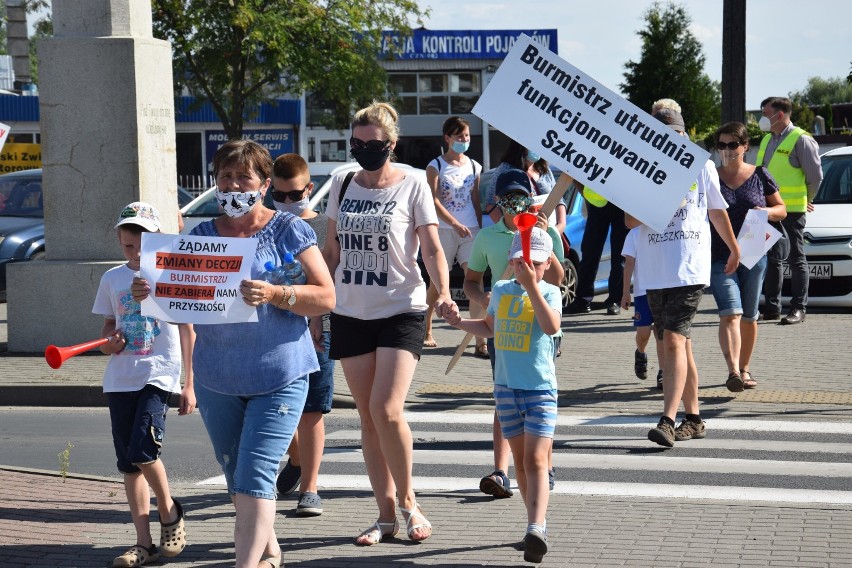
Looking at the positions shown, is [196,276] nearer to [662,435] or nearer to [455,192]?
[662,435]

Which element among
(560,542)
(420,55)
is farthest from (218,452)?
(420,55)

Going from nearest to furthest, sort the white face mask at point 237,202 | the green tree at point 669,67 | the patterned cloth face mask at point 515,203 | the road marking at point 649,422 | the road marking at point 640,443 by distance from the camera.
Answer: the white face mask at point 237,202 → the patterned cloth face mask at point 515,203 → the road marking at point 640,443 → the road marking at point 649,422 → the green tree at point 669,67

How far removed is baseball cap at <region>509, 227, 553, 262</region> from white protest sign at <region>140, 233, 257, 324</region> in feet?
4.49

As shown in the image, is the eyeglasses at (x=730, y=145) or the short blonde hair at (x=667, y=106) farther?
the eyeglasses at (x=730, y=145)

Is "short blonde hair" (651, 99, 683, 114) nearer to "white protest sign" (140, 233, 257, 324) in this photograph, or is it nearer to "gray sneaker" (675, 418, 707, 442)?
"gray sneaker" (675, 418, 707, 442)

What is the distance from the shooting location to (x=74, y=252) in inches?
476

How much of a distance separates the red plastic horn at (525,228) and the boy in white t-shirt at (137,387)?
1.54m

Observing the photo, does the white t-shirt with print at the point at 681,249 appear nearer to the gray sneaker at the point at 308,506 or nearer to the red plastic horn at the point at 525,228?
the red plastic horn at the point at 525,228

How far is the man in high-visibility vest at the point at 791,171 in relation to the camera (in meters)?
13.2

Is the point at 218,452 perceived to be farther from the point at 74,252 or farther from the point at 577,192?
the point at 577,192

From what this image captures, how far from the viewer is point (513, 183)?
6.55 metres

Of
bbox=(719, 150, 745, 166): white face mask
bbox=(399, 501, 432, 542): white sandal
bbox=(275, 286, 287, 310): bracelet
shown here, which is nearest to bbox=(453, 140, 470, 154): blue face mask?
bbox=(719, 150, 745, 166): white face mask

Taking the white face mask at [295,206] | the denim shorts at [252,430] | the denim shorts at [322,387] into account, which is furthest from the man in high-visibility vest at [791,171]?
the denim shorts at [252,430]

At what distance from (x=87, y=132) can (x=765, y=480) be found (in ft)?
23.8
